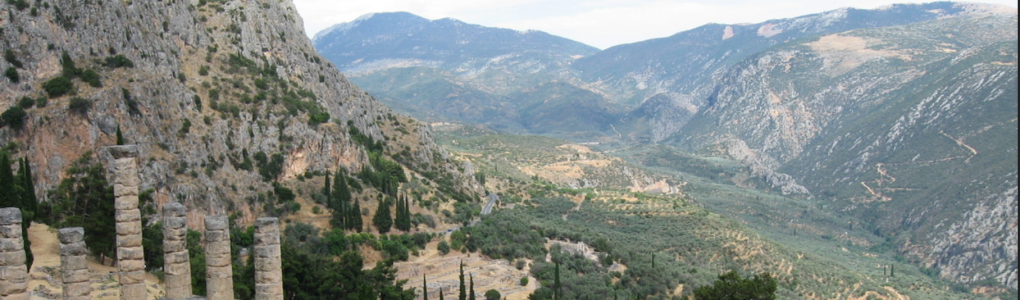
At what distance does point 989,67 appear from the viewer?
142 metres

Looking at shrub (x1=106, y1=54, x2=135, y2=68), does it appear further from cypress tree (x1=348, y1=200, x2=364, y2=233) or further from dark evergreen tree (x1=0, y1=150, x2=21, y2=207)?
cypress tree (x1=348, y1=200, x2=364, y2=233)

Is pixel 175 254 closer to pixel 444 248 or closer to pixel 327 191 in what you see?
pixel 327 191

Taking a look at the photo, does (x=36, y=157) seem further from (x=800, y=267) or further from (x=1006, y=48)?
(x=1006, y=48)

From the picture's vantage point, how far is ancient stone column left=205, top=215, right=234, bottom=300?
17797 millimetres

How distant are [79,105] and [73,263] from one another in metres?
25.6

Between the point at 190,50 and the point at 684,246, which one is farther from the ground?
the point at 190,50

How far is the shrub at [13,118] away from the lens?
3762 cm

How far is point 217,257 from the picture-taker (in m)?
17.9

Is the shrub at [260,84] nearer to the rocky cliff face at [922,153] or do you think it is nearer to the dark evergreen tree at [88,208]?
the dark evergreen tree at [88,208]

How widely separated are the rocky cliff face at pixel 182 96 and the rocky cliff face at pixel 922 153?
81434mm

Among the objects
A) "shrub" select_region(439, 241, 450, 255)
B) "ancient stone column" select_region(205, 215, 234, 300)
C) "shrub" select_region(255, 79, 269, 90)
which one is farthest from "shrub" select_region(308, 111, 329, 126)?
"ancient stone column" select_region(205, 215, 234, 300)

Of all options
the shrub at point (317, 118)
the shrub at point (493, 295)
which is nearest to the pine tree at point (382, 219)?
the shrub at point (317, 118)

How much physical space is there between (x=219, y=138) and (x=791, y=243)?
79420mm

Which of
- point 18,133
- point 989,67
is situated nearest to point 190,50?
point 18,133
